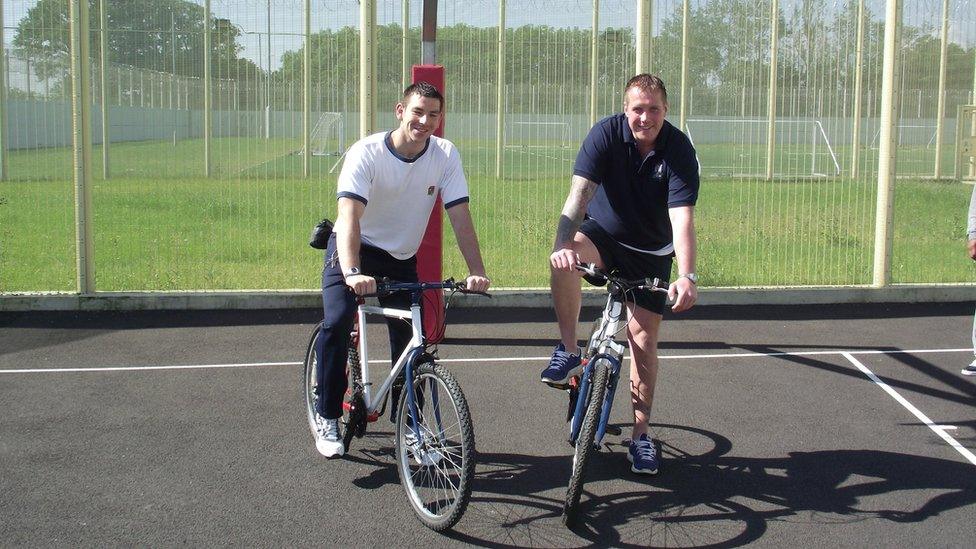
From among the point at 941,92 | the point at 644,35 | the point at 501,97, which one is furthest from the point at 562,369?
the point at 941,92

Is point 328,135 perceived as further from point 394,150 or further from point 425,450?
point 425,450

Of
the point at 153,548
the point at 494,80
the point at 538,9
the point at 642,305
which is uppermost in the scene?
the point at 538,9

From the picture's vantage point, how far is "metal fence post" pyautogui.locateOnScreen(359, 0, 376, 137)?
9.78 m

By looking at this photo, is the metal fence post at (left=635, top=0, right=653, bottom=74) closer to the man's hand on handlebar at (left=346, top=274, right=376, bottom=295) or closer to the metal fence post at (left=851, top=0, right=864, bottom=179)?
the metal fence post at (left=851, top=0, right=864, bottom=179)

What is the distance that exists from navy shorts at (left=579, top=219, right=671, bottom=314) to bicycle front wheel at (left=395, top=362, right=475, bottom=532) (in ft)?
4.18

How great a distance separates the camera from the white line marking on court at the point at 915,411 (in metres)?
6.07

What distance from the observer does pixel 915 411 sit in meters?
6.90

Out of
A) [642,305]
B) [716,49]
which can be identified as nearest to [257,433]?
[642,305]

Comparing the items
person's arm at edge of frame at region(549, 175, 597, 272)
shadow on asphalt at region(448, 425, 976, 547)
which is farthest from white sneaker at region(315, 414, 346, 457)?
person's arm at edge of frame at region(549, 175, 597, 272)

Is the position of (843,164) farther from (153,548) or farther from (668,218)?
(153,548)

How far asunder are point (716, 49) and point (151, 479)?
723cm

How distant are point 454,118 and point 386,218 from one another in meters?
4.61

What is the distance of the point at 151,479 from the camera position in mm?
5434

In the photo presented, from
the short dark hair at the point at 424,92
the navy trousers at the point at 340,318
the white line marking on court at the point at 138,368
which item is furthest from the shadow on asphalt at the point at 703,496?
the white line marking on court at the point at 138,368
